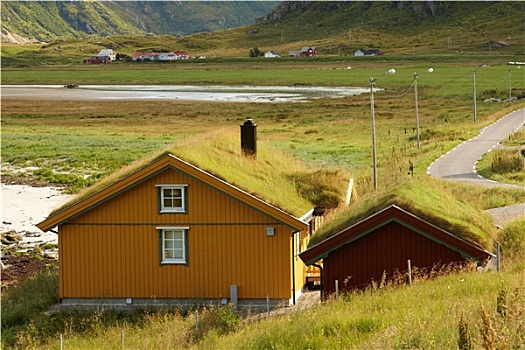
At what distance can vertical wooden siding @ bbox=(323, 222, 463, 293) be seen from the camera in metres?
24.0

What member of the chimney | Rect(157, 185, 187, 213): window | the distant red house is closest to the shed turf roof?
the distant red house

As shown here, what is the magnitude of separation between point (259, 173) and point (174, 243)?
4170 mm

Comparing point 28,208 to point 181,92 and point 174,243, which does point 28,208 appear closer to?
point 174,243

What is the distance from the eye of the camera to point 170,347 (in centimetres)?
2197

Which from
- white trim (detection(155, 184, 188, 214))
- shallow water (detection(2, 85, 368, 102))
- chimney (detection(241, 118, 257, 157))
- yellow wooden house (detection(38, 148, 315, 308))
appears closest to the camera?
yellow wooden house (detection(38, 148, 315, 308))

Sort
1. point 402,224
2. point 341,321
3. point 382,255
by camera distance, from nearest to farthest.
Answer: point 341,321 → point 402,224 → point 382,255

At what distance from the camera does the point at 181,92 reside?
14762 cm

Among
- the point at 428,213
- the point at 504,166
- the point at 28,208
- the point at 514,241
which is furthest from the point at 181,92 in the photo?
the point at 428,213

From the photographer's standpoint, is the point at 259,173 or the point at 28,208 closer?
the point at 259,173

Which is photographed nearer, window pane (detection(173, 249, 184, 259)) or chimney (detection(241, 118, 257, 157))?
window pane (detection(173, 249, 184, 259))

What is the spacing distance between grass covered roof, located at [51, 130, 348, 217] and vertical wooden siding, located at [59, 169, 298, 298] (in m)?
0.67

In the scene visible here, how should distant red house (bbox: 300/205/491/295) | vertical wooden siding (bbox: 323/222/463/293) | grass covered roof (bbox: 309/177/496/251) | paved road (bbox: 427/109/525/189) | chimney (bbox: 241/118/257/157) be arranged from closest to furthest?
distant red house (bbox: 300/205/491/295) < grass covered roof (bbox: 309/177/496/251) < vertical wooden siding (bbox: 323/222/463/293) < chimney (bbox: 241/118/257/157) < paved road (bbox: 427/109/525/189)

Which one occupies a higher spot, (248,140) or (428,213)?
(248,140)

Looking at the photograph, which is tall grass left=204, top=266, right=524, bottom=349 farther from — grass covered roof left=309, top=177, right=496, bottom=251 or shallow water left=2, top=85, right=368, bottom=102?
shallow water left=2, top=85, right=368, bottom=102
